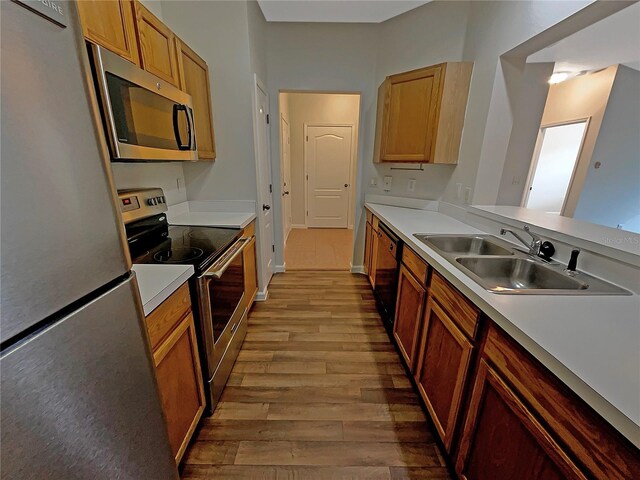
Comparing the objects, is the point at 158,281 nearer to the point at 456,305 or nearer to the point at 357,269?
the point at 456,305

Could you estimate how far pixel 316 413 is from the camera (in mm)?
1524

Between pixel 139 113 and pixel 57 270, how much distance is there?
108 centimetres

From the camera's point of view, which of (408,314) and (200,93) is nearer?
(408,314)

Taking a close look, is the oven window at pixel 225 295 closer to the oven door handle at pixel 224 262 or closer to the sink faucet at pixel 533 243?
the oven door handle at pixel 224 262

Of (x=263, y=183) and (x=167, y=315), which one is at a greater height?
(x=263, y=183)

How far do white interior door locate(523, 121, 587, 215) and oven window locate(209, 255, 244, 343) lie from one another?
5.10 meters

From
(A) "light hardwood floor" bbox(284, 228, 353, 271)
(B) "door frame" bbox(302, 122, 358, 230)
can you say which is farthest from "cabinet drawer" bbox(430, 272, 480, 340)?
(B) "door frame" bbox(302, 122, 358, 230)

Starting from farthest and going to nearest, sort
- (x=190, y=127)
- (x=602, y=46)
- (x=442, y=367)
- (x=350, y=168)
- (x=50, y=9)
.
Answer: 1. (x=350, y=168)
2. (x=602, y=46)
3. (x=190, y=127)
4. (x=442, y=367)
5. (x=50, y=9)

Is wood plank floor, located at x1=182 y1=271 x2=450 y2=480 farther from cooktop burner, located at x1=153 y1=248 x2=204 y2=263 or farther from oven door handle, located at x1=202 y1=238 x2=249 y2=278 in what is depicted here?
cooktop burner, located at x1=153 y1=248 x2=204 y2=263

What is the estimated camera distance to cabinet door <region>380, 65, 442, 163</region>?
224 cm

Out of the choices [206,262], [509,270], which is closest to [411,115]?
[509,270]

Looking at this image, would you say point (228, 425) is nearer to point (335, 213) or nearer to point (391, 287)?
point (391, 287)

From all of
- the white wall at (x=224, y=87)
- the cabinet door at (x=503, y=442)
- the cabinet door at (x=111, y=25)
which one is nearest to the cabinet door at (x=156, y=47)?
the cabinet door at (x=111, y=25)

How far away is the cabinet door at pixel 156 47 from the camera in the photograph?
1390mm
